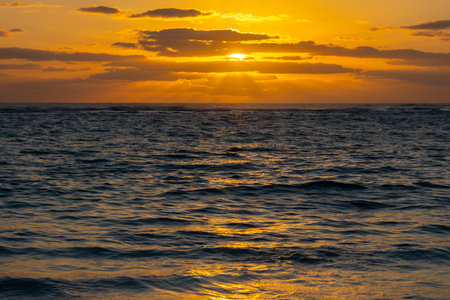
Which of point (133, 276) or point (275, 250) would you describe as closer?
point (133, 276)

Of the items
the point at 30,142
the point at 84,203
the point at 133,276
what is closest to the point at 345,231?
the point at 133,276

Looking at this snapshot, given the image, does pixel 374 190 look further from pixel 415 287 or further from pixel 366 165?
pixel 415 287

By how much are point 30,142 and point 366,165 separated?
29.1 metres

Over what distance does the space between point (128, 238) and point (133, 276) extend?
312cm

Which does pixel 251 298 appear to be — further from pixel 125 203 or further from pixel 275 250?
pixel 125 203

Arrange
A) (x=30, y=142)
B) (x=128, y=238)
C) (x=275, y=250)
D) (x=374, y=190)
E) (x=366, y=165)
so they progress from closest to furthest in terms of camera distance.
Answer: (x=275, y=250), (x=128, y=238), (x=374, y=190), (x=366, y=165), (x=30, y=142)

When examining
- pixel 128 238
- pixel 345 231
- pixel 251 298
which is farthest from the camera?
pixel 345 231

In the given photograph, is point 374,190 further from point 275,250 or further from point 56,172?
point 56,172

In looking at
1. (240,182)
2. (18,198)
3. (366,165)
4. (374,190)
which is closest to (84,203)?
(18,198)

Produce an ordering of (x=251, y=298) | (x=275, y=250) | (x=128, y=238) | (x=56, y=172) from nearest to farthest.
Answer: (x=251, y=298) → (x=275, y=250) → (x=128, y=238) → (x=56, y=172)

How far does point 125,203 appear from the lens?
61.9 ft

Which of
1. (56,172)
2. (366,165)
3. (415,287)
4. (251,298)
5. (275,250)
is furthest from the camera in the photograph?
(366,165)

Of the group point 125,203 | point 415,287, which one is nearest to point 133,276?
point 415,287

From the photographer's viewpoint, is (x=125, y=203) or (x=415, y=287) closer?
(x=415, y=287)
